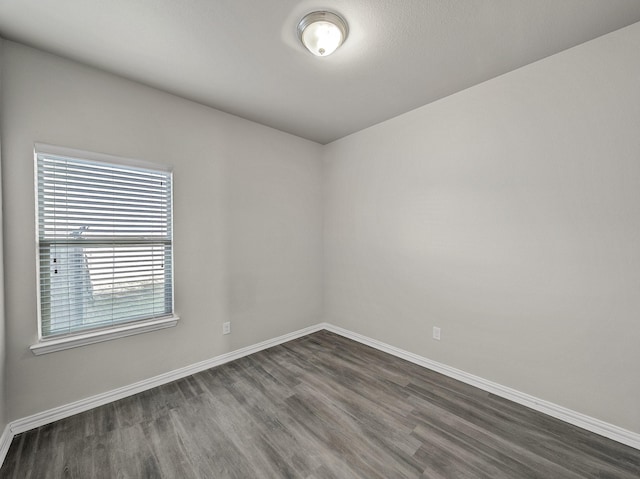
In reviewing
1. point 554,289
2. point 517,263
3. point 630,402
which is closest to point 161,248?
point 517,263

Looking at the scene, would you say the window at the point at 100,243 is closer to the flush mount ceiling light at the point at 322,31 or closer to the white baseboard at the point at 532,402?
the flush mount ceiling light at the point at 322,31

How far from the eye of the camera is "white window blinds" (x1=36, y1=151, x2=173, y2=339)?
188 centimetres

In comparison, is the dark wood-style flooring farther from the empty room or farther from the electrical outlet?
the electrical outlet

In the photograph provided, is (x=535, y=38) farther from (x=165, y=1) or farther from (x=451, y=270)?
(x=165, y=1)

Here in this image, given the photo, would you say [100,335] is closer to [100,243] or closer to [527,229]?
[100,243]

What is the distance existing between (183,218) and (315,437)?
2.10 meters

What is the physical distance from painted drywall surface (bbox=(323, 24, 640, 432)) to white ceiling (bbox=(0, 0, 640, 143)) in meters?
0.30

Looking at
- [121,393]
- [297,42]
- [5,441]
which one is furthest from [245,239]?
[5,441]

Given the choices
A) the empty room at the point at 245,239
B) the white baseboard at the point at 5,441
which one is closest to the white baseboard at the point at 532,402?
the empty room at the point at 245,239

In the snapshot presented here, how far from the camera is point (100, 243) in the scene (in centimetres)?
207

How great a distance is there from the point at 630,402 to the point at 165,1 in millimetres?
3705

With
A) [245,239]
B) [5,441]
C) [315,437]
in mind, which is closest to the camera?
[5,441]

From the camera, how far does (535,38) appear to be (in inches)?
69.1

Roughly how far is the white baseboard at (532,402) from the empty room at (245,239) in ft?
0.05
